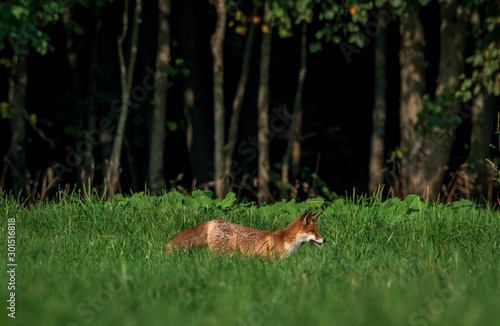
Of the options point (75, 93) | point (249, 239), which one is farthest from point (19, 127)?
point (249, 239)

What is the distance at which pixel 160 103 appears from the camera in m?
16.9

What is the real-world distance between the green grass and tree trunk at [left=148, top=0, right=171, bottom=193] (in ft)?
20.2

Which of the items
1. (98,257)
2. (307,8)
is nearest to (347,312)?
(98,257)

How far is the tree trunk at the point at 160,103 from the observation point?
16.5 m

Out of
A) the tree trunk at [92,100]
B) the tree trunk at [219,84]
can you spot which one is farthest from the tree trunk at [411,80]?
the tree trunk at [92,100]

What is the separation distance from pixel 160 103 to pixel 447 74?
6529 millimetres

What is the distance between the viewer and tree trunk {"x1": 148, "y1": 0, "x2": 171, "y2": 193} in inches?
649

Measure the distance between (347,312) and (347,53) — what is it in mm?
14863

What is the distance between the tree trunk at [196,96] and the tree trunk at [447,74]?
5.70 metres

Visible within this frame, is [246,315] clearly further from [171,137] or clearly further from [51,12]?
[171,137]

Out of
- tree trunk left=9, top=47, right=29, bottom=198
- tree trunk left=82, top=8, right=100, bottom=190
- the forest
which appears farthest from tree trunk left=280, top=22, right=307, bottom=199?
tree trunk left=9, top=47, right=29, bottom=198

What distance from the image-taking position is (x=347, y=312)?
468 centimetres

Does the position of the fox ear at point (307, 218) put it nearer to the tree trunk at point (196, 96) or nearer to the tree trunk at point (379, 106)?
the tree trunk at point (379, 106)

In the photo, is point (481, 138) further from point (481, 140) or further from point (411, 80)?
point (411, 80)
